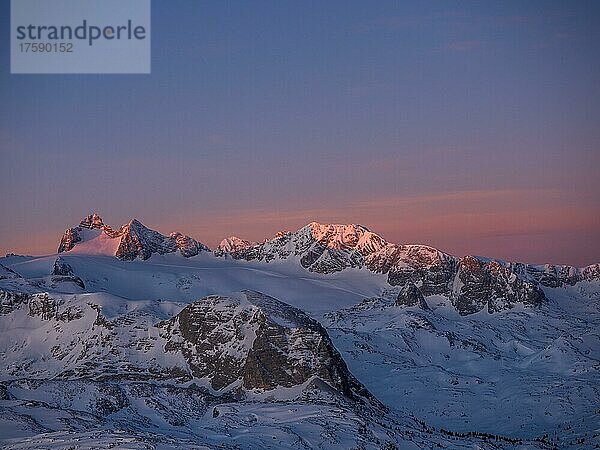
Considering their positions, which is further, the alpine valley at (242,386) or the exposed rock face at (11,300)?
the exposed rock face at (11,300)

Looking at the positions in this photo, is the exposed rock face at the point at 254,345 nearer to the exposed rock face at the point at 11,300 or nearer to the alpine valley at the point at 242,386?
the alpine valley at the point at 242,386

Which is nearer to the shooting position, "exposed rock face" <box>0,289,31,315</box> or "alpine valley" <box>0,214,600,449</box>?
"alpine valley" <box>0,214,600,449</box>

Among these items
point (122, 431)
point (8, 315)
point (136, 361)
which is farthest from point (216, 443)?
point (8, 315)

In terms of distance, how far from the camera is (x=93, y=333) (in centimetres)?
14388

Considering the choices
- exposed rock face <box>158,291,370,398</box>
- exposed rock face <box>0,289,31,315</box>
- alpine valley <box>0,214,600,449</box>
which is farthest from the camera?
exposed rock face <box>0,289,31,315</box>

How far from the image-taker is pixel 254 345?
121375 mm

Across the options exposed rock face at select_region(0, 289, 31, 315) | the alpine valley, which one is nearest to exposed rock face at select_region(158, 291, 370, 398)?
the alpine valley

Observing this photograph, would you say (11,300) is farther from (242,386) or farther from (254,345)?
(242,386)

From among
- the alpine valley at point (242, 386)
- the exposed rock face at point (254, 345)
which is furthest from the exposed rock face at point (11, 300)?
the exposed rock face at point (254, 345)

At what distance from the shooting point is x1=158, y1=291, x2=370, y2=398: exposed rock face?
116m

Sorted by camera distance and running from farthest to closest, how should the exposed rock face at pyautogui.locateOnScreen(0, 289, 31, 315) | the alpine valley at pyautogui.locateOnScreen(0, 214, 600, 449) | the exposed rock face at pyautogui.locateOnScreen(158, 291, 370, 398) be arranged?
the exposed rock face at pyautogui.locateOnScreen(0, 289, 31, 315), the exposed rock face at pyautogui.locateOnScreen(158, 291, 370, 398), the alpine valley at pyautogui.locateOnScreen(0, 214, 600, 449)

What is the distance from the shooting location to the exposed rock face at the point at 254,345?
11644 centimetres

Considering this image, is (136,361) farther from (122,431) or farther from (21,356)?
(122,431)

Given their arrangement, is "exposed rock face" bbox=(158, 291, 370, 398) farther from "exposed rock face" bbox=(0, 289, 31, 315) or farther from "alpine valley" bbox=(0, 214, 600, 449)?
"exposed rock face" bbox=(0, 289, 31, 315)
